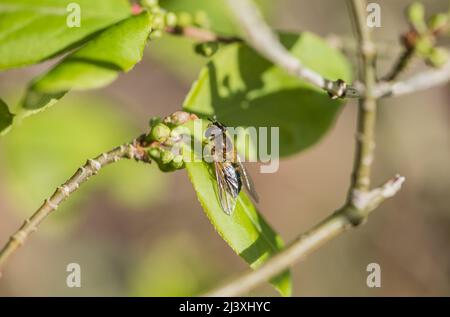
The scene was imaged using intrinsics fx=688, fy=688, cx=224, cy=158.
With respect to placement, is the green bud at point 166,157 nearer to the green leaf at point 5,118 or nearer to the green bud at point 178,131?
the green bud at point 178,131

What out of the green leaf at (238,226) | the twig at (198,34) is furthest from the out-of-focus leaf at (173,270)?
the green leaf at (238,226)

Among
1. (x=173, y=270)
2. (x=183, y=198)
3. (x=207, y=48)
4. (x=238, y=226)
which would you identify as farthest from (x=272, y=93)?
(x=183, y=198)

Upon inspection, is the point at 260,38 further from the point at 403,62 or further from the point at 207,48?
the point at 207,48

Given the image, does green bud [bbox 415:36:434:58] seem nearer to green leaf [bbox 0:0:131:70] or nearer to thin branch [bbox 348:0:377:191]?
thin branch [bbox 348:0:377:191]

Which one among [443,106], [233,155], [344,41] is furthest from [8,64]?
[443,106]

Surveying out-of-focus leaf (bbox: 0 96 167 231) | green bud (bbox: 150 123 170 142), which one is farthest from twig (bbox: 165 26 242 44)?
out-of-focus leaf (bbox: 0 96 167 231)

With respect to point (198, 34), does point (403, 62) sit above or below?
below
